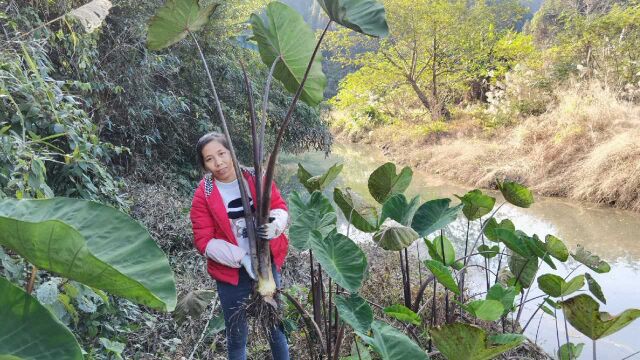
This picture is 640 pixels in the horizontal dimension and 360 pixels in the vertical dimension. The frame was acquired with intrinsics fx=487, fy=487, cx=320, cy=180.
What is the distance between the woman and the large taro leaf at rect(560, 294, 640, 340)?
3.30 feet

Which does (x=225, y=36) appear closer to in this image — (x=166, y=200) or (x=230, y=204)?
(x=166, y=200)

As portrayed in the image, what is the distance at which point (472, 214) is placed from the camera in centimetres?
225

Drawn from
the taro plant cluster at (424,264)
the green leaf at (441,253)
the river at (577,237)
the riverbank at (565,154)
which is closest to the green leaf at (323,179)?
the taro plant cluster at (424,264)

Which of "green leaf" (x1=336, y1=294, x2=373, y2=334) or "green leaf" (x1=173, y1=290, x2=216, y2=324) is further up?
"green leaf" (x1=336, y1=294, x2=373, y2=334)

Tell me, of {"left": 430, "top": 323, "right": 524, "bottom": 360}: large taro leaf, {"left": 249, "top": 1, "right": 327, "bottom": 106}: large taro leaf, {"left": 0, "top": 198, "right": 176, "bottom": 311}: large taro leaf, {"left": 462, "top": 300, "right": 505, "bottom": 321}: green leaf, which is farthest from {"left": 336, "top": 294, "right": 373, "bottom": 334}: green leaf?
{"left": 249, "top": 1, "right": 327, "bottom": 106}: large taro leaf

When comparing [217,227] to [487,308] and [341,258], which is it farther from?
[487,308]

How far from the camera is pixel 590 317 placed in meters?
1.56

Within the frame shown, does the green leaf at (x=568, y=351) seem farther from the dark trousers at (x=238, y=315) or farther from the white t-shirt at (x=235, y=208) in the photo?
the white t-shirt at (x=235, y=208)

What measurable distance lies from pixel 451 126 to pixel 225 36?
8.01 m

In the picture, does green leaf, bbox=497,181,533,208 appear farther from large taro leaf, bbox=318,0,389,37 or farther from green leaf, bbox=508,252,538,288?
large taro leaf, bbox=318,0,389,37

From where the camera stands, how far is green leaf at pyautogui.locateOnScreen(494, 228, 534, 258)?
5.97 ft

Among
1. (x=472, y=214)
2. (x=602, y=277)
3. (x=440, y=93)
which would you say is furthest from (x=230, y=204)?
(x=440, y=93)

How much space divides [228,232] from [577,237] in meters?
5.44

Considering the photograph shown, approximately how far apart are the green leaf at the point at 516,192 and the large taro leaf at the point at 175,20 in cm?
136
